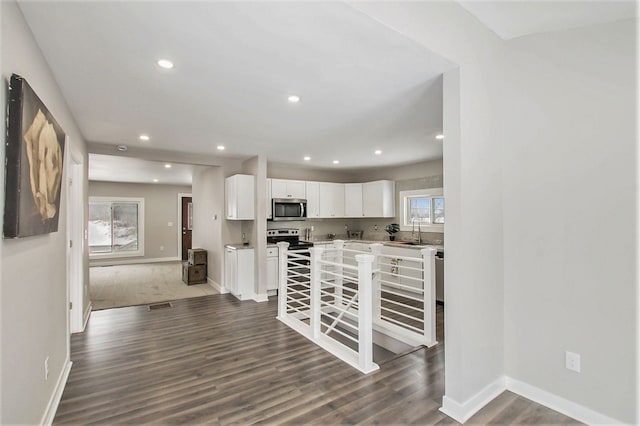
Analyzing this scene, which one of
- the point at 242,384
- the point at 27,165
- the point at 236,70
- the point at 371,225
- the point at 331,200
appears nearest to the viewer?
the point at 27,165

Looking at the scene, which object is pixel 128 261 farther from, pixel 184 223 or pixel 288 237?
pixel 288 237

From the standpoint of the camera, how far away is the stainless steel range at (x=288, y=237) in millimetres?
6207

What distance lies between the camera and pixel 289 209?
6.25 metres

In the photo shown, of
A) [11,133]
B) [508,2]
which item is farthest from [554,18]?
[11,133]

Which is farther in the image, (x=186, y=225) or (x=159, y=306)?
(x=186, y=225)

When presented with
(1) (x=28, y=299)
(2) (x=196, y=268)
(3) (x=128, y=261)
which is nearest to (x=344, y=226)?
(2) (x=196, y=268)

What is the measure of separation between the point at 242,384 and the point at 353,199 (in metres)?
4.85

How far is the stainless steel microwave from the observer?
20.1 ft

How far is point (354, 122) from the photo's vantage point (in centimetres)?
359

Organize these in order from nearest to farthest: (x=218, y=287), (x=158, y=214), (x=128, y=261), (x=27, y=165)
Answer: (x=27, y=165)
(x=218, y=287)
(x=128, y=261)
(x=158, y=214)

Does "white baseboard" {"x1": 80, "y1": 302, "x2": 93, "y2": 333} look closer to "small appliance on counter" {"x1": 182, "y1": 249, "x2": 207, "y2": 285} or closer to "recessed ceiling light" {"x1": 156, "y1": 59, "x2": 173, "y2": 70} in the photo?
"small appliance on counter" {"x1": 182, "y1": 249, "x2": 207, "y2": 285}

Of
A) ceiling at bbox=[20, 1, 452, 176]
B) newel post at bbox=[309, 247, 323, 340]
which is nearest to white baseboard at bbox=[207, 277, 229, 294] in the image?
newel post at bbox=[309, 247, 323, 340]

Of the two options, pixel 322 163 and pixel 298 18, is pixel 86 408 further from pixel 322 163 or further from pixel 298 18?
pixel 322 163

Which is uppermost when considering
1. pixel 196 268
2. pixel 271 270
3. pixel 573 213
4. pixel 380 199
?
pixel 380 199
